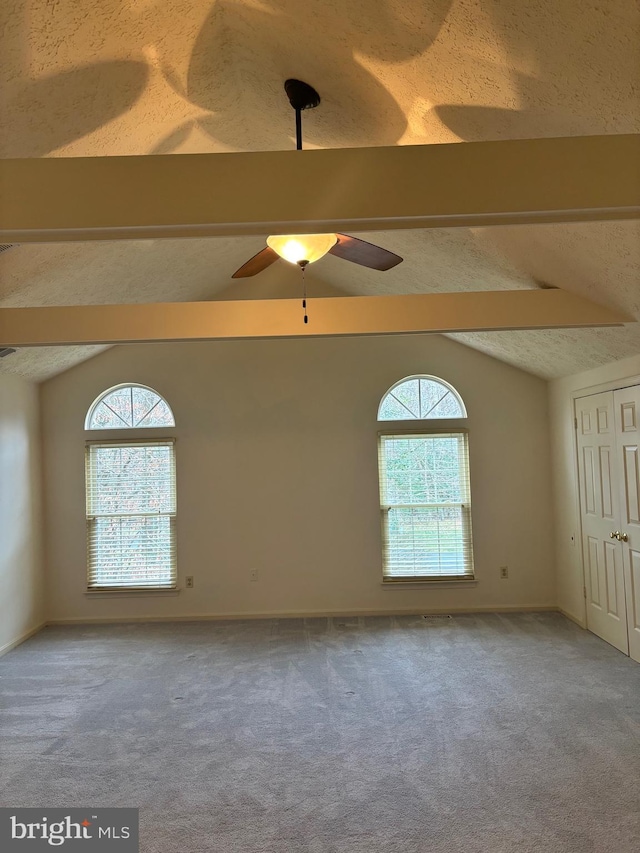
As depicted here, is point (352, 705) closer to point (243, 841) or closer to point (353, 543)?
point (243, 841)

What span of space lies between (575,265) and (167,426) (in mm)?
4302

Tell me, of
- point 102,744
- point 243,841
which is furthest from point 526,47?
point 102,744

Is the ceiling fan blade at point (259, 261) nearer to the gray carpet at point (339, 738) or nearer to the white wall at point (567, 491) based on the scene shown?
the gray carpet at point (339, 738)

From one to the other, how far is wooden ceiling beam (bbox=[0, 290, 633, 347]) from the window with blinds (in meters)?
2.47

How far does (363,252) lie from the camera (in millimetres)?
3498

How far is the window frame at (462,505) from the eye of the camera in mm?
6402

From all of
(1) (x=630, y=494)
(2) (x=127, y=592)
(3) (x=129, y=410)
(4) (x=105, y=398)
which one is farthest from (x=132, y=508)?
(1) (x=630, y=494)

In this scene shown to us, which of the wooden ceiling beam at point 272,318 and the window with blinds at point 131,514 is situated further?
the window with blinds at point 131,514

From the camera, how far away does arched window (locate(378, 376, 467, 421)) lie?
21.6 ft

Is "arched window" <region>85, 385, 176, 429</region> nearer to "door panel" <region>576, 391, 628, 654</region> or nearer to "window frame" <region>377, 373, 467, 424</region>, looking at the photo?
"window frame" <region>377, 373, 467, 424</region>

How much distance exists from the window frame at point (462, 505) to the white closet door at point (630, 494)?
Answer: 5.73ft

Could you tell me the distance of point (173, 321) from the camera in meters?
4.20

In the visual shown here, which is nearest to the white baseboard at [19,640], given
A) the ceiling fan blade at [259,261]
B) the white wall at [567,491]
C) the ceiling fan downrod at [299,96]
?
the ceiling fan blade at [259,261]

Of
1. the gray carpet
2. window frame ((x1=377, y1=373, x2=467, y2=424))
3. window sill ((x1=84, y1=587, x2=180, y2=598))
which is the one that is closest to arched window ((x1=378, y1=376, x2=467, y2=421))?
window frame ((x1=377, y1=373, x2=467, y2=424))
